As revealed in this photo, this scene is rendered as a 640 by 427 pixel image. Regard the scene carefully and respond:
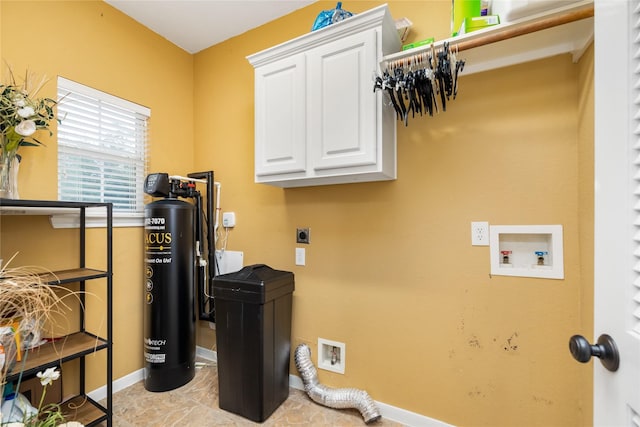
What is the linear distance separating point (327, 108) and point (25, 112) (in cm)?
158

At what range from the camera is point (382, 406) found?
1.88 m

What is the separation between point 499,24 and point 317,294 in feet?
6.15

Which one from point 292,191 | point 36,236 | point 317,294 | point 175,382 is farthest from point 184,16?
point 175,382

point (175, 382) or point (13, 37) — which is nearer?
point (13, 37)

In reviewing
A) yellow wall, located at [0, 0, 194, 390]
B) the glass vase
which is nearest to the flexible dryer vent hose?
yellow wall, located at [0, 0, 194, 390]

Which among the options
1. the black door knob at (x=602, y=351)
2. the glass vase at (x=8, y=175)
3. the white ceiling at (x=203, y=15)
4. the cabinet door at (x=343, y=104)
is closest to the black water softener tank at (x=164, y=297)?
the glass vase at (x=8, y=175)

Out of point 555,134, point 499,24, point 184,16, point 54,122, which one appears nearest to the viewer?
point 499,24

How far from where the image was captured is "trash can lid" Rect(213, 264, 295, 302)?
181cm

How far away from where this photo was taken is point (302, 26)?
7.29 feet

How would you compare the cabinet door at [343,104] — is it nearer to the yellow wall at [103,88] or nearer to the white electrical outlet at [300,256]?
the white electrical outlet at [300,256]

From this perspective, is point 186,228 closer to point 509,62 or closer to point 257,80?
point 257,80

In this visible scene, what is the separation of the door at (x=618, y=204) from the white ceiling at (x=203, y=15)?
77.8 inches

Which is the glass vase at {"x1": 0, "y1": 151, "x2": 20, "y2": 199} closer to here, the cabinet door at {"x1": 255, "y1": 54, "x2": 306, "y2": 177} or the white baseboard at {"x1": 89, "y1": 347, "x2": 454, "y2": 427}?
the cabinet door at {"x1": 255, "y1": 54, "x2": 306, "y2": 177}

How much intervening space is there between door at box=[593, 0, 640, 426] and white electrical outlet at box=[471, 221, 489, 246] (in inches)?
35.1
